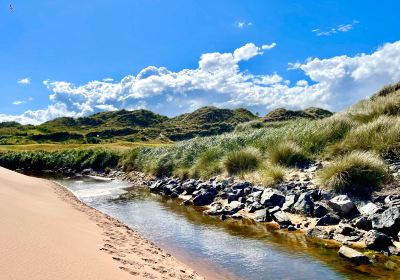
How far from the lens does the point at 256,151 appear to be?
70.8ft

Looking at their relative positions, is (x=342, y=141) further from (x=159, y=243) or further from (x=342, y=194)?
(x=159, y=243)

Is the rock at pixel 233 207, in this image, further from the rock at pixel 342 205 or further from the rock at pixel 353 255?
the rock at pixel 353 255

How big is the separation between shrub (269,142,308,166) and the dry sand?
10.4 m

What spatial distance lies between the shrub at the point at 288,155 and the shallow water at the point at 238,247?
5126 mm

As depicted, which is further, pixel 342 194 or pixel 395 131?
pixel 395 131

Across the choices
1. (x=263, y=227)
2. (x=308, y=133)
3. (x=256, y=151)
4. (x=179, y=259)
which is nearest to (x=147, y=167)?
(x=256, y=151)

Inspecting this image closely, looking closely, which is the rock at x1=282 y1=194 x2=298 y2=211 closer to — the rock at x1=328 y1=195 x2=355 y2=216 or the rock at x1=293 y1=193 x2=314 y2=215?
the rock at x1=293 y1=193 x2=314 y2=215

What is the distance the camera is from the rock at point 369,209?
12.0 meters

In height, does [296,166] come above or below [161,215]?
above

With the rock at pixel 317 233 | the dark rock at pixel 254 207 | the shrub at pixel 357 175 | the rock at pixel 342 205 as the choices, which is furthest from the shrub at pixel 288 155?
the rock at pixel 317 233

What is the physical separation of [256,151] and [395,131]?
7212mm

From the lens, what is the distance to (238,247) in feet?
37.2

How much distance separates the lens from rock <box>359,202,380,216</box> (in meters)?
12.0

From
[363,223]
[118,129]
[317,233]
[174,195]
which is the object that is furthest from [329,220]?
[118,129]
